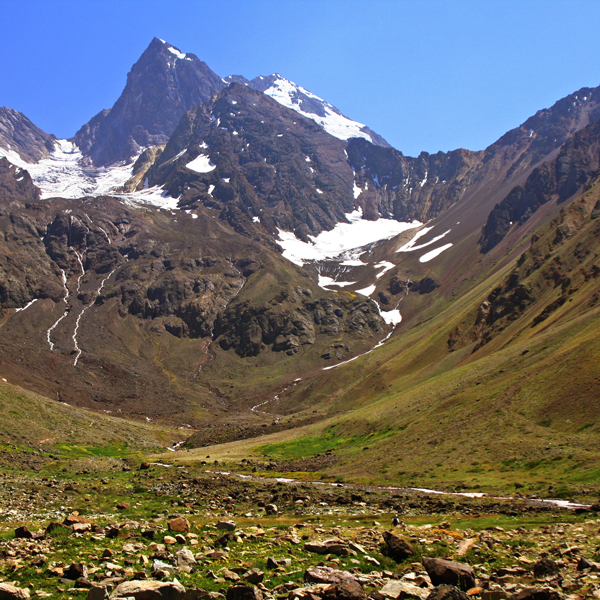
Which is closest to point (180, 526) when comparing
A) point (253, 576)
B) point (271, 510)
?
point (253, 576)

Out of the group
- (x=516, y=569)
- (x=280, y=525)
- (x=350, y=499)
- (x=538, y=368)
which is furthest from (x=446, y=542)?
(x=538, y=368)

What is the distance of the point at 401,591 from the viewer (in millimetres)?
14109

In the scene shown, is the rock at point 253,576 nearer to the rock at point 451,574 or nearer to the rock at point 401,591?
the rock at point 401,591

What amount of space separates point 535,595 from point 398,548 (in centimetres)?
648

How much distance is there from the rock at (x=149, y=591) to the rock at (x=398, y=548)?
9.40 metres

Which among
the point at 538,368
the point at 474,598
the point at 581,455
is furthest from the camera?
the point at 538,368

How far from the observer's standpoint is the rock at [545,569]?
16.0 meters

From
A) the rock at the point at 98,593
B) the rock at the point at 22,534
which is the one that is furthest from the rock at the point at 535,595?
the rock at the point at 22,534

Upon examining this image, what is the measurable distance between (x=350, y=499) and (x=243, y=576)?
26284 millimetres

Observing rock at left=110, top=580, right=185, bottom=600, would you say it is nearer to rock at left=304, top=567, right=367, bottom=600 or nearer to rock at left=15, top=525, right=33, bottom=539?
rock at left=304, top=567, right=367, bottom=600

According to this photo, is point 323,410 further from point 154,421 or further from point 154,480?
point 154,480

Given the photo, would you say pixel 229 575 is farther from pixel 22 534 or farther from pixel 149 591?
pixel 22 534

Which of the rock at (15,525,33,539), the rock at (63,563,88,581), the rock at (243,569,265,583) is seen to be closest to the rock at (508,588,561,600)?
the rock at (243,569,265,583)

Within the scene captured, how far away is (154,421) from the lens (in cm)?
16938
